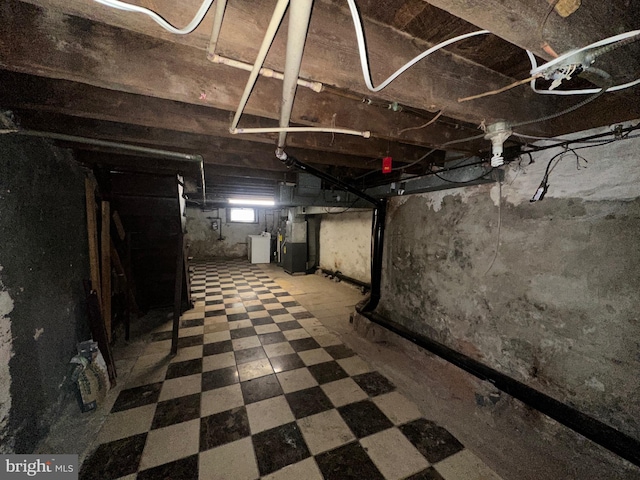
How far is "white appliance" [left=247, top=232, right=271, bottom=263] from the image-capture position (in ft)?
29.0

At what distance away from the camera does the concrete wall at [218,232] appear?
950 cm

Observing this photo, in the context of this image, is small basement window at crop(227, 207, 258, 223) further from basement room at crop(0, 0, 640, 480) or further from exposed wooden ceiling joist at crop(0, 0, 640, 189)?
exposed wooden ceiling joist at crop(0, 0, 640, 189)

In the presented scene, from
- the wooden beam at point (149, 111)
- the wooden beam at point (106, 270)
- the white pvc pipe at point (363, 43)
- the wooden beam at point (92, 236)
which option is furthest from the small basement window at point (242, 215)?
the white pvc pipe at point (363, 43)

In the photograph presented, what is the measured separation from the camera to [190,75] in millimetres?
1185

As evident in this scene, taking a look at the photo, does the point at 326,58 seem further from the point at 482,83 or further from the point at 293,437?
the point at 293,437

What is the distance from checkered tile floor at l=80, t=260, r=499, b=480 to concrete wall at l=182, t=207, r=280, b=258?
23.2 feet

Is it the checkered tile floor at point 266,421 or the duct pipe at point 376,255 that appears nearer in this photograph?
the checkered tile floor at point 266,421

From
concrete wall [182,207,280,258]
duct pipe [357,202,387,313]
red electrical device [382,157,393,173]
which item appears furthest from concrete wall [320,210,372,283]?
concrete wall [182,207,280,258]

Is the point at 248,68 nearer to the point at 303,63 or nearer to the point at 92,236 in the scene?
the point at 303,63

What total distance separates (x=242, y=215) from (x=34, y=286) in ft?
29.1

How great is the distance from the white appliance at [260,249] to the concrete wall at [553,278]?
706cm

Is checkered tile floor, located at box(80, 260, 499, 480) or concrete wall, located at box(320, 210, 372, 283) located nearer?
checkered tile floor, located at box(80, 260, 499, 480)

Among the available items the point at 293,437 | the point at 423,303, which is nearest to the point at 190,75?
the point at 293,437

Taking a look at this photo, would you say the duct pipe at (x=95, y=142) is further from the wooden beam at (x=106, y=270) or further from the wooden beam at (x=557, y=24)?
the wooden beam at (x=557, y=24)
